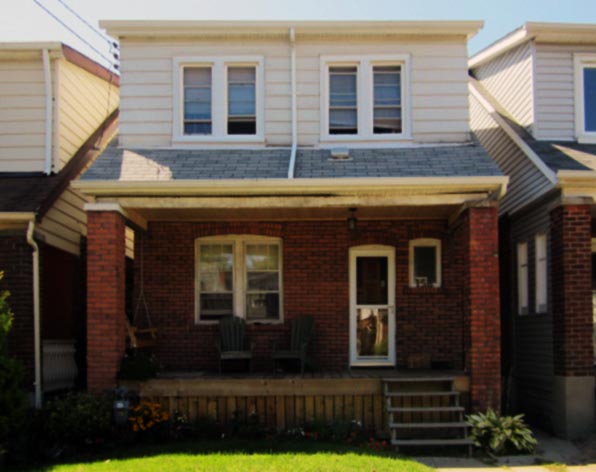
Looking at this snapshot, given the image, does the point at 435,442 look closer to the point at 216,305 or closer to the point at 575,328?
the point at 575,328

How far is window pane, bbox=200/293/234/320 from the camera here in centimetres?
1186

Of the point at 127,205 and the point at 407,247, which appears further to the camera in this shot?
the point at 407,247

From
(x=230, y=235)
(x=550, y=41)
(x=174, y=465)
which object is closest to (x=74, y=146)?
(x=230, y=235)

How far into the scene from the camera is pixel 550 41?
1247 cm

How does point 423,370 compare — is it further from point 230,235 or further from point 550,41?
point 550,41

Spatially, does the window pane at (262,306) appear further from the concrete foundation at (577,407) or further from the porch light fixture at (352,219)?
the concrete foundation at (577,407)

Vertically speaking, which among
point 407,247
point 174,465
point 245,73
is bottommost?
point 174,465

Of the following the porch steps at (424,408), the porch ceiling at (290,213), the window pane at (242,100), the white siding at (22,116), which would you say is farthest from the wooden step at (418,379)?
the white siding at (22,116)

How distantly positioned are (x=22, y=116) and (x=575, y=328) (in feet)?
30.9

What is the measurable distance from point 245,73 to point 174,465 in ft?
21.1

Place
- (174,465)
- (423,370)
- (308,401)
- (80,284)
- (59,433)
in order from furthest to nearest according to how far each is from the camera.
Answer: (80,284) < (423,370) < (308,401) < (59,433) < (174,465)

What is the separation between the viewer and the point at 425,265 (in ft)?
38.9

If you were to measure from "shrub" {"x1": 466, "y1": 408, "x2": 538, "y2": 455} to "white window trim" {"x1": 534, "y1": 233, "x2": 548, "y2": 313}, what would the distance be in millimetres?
2490

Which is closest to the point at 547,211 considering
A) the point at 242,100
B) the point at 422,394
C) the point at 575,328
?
the point at 575,328
